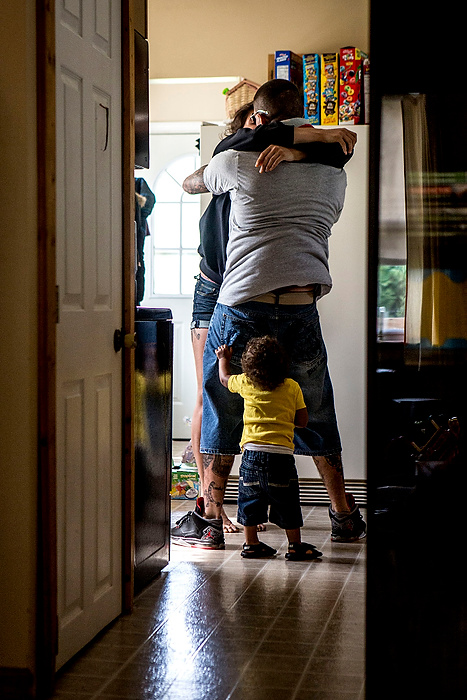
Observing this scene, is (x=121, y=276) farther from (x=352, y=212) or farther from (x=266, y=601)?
(x=352, y=212)

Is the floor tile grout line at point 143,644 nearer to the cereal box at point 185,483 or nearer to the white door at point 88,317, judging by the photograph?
the white door at point 88,317

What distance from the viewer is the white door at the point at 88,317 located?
1.96 m

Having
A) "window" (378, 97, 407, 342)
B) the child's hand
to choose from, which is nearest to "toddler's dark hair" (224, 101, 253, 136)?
the child's hand

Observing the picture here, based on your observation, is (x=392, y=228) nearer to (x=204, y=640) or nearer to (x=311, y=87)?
(x=204, y=640)

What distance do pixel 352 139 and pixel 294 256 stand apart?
498 millimetres

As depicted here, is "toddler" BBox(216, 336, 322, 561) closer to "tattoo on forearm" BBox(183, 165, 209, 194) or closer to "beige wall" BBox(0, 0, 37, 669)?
"tattoo on forearm" BBox(183, 165, 209, 194)

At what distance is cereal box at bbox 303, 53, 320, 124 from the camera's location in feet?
12.8

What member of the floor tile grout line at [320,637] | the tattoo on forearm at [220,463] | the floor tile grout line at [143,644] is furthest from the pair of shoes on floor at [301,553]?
the tattoo on forearm at [220,463]

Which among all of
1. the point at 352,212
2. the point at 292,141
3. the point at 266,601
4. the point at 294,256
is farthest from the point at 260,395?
the point at 352,212

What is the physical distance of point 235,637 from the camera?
2193 millimetres

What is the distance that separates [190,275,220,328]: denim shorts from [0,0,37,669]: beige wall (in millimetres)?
1663

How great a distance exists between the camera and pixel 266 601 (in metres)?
2.49

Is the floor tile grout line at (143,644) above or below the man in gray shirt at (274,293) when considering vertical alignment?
below

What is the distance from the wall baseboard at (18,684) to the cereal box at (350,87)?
287 centimetres
